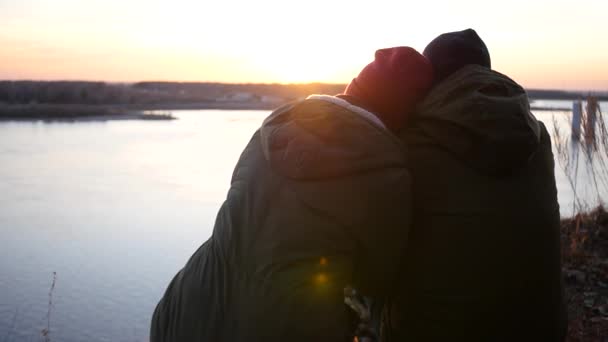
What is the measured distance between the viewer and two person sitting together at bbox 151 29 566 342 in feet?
4.37

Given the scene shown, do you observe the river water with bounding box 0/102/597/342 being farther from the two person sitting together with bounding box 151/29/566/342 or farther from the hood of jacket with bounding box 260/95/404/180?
the hood of jacket with bounding box 260/95/404/180

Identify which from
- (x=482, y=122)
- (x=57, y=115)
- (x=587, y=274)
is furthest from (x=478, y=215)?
(x=57, y=115)

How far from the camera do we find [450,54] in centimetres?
173

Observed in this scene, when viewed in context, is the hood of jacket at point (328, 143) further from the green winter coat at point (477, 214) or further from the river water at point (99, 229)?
the river water at point (99, 229)

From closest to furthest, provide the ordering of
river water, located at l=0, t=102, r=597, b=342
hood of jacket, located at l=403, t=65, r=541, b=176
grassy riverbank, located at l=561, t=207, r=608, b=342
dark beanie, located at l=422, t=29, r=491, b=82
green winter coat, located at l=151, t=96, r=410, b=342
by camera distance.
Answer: green winter coat, located at l=151, t=96, r=410, b=342 < hood of jacket, located at l=403, t=65, r=541, b=176 < dark beanie, located at l=422, t=29, r=491, b=82 < grassy riverbank, located at l=561, t=207, r=608, b=342 < river water, located at l=0, t=102, r=597, b=342

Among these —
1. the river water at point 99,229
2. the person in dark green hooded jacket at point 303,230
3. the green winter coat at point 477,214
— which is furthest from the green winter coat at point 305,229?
the river water at point 99,229

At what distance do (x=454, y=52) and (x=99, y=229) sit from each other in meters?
5.07

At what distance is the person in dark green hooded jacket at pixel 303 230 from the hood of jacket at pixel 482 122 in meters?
0.22

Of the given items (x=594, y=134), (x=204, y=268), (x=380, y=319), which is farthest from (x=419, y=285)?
(x=594, y=134)

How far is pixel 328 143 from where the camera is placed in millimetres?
1343

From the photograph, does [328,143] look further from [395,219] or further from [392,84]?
[392,84]

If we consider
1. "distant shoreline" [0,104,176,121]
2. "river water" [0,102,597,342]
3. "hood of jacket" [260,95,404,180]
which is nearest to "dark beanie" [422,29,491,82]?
"hood of jacket" [260,95,404,180]

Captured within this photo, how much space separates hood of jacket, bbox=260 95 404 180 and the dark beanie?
1.41 ft

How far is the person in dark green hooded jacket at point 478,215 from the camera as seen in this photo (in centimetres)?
153
